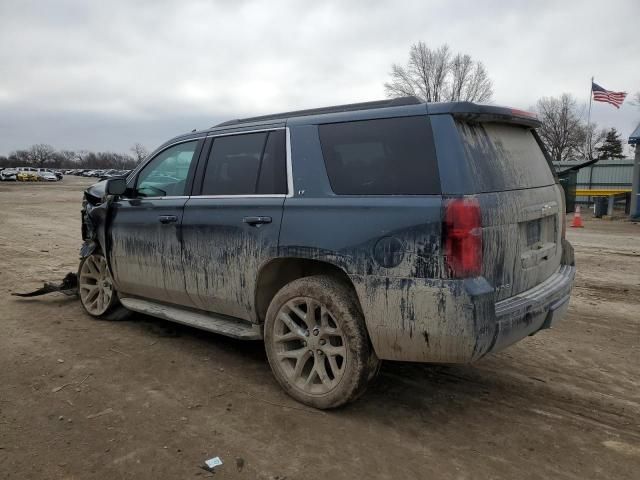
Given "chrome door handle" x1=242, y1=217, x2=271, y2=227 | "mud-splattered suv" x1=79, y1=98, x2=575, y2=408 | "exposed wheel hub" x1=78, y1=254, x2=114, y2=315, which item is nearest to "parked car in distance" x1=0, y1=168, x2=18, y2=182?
"exposed wheel hub" x1=78, y1=254, x2=114, y2=315

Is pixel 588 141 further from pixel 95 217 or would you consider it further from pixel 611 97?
pixel 95 217

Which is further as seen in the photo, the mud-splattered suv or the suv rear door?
the suv rear door

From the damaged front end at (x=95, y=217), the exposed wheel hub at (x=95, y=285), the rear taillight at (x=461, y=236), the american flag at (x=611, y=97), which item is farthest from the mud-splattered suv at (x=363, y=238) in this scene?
the american flag at (x=611, y=97)

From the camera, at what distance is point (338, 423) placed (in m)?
3.30

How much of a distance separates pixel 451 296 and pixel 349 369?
0.84m

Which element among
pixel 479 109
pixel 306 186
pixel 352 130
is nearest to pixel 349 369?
pixel 306 186

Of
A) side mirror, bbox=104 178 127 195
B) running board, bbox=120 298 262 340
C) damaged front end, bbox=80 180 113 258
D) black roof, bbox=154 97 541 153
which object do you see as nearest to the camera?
black roof, bbox=154 97 541 153

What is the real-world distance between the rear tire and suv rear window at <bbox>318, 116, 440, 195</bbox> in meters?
0.67

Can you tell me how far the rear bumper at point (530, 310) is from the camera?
3.00 meters

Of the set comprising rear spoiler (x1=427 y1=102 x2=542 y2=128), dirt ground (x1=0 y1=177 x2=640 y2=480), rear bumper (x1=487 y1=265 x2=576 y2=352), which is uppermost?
rear spoiler (x1=427 y1=102 x2=542 y2=128)

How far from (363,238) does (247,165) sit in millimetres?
1327

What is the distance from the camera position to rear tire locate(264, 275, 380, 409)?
10.6ft

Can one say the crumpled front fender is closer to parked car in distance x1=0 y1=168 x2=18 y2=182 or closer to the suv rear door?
the suv rear door

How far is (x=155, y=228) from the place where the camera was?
454cm
